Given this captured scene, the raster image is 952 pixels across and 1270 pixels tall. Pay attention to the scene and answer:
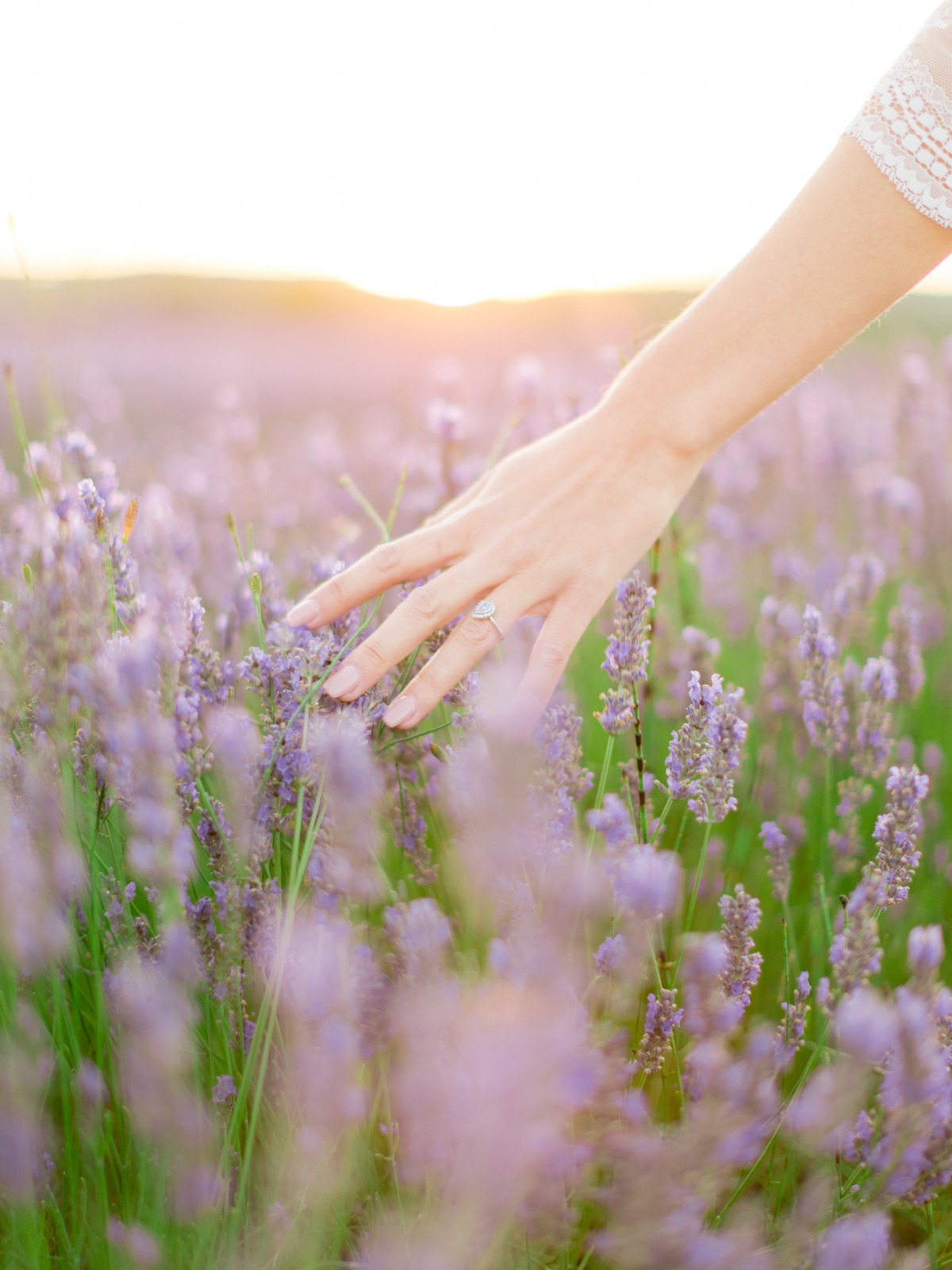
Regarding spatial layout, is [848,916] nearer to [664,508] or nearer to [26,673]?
[664,508]

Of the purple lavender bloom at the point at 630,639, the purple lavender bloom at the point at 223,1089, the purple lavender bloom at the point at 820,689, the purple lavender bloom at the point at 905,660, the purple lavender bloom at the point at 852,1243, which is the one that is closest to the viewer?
the purple lavender bloom at the point at 852,1243

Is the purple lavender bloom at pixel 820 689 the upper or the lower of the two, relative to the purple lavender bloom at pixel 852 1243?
upper

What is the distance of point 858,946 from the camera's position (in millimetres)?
1046

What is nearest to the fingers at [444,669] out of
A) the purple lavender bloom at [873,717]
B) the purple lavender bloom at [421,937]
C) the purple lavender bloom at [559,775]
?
the purple lavender bloom at [559,775]

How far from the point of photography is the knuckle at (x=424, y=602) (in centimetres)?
148

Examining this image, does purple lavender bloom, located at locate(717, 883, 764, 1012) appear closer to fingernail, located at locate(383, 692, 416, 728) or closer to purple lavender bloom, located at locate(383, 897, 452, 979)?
purple lavender bloom, located at locate(383, 897, 452, 979)

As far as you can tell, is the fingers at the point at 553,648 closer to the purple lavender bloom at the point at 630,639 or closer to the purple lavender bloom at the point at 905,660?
the purple lavender bloom at the point at 630,639

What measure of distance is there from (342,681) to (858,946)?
75cm

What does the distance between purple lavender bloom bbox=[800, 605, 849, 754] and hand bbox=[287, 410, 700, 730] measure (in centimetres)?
31

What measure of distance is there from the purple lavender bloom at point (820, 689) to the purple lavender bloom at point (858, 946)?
0.47 metres

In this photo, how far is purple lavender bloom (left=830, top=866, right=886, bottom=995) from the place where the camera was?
1.04m

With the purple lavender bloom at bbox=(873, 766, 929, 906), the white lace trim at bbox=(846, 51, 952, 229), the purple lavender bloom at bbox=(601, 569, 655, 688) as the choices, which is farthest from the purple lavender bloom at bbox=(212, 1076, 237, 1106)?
the white lace trim at bbox=(846, 51, 952, 229)

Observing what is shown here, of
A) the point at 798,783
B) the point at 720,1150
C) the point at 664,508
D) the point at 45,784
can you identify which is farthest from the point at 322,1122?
the point at 798,783

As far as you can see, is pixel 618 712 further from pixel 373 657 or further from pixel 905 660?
pixel 905 660
